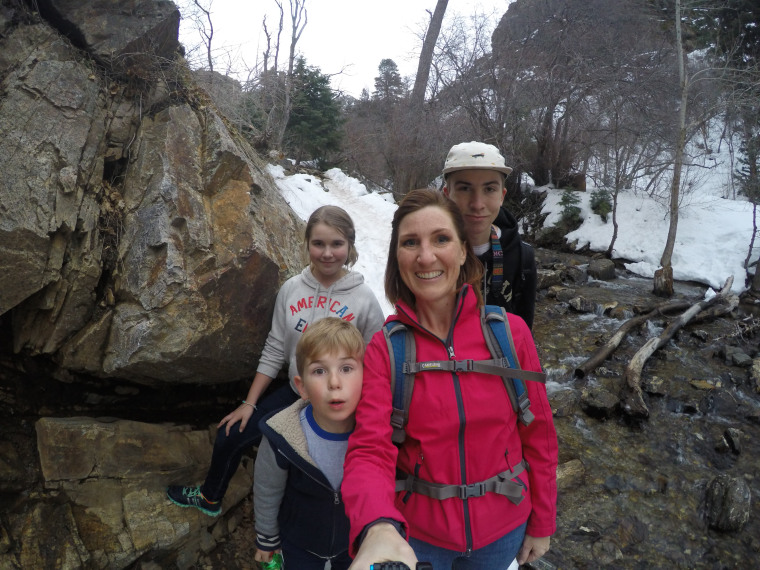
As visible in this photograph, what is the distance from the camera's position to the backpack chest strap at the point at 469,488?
1634 millimetres

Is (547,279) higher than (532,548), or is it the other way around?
(547,279)

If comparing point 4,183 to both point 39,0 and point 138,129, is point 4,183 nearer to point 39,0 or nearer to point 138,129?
point 138,129

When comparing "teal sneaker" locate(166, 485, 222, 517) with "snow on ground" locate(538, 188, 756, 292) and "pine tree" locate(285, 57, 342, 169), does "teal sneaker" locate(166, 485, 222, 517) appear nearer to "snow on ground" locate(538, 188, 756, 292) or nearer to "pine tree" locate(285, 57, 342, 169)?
"snow on ground" locate(538, 188, 756, 292)

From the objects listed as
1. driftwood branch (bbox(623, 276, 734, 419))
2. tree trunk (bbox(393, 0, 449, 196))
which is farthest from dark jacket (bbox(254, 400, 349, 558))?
A: tree trunk (bbox(393, 0, 449, 196))

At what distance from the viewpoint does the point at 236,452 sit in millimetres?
2771

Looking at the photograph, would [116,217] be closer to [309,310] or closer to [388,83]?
[309,310]

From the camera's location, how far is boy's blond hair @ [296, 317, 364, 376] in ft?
6.16

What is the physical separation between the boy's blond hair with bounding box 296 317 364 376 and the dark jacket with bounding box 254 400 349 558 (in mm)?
313

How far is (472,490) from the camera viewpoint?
1647 mm

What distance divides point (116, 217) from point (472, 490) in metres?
3.26

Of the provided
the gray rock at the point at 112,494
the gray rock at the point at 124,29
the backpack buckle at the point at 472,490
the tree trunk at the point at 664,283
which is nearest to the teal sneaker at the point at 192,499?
the gray rock at the point at 112,494

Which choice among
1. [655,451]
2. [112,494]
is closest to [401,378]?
[112,494]

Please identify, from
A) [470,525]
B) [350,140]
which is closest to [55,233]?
[470,525]

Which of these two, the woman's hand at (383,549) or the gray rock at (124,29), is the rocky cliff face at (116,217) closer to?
the gray rock at (124,29)
